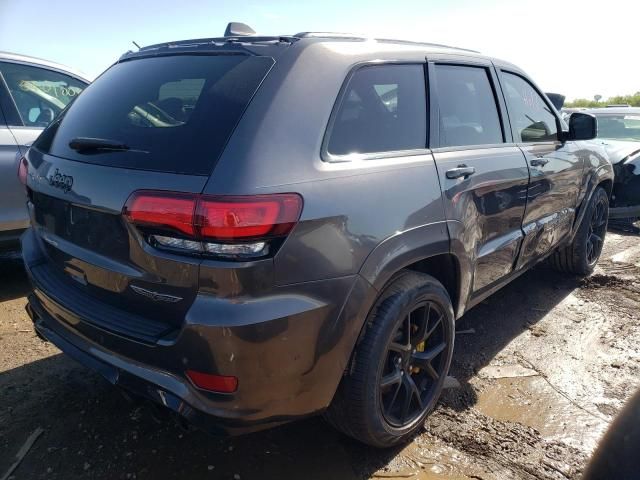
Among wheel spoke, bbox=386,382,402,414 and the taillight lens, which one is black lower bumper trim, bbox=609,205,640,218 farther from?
the taillight lens

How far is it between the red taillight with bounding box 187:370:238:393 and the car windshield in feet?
25.6

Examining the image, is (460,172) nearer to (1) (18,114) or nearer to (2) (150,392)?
(2) (150,392)

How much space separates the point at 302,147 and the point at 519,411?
6.39ft

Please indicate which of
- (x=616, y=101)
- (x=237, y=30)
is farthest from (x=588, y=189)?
(x=616, y=101)

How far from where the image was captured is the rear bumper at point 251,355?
1.72 metres

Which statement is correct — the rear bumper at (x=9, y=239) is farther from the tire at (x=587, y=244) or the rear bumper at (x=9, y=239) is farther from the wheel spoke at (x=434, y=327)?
the tire at (x=587, y=244)

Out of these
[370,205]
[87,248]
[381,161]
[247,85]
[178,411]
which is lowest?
[178,411]

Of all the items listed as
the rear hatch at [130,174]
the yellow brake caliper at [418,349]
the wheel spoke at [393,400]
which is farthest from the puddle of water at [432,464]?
the rear hatch at [130,174]

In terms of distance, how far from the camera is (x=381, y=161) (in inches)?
85.5

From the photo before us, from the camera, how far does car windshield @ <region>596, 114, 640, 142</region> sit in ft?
25.6

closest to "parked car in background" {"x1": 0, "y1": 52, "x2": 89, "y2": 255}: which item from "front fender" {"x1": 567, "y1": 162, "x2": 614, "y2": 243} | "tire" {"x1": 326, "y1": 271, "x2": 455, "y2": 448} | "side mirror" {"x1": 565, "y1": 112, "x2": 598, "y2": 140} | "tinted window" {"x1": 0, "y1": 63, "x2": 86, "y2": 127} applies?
"tinted window" {"x1": 0, "y1": 63, "x2": 86, "y2": 127}

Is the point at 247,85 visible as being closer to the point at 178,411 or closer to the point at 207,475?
the point at 178,411

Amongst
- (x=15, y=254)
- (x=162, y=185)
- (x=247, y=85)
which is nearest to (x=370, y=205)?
(x=247, y=85)

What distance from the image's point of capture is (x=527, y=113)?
360cm
